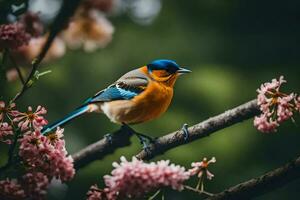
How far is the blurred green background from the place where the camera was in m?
3.65

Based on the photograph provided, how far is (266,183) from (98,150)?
72cm

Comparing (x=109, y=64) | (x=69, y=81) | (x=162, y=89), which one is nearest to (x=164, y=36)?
(x=109, y=64)

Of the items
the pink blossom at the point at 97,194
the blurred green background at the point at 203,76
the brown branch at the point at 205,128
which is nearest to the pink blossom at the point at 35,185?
the pink blossom at the point at 97,194

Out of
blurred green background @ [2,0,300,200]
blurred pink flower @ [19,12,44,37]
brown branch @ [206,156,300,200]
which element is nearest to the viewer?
brown branch @ [206,156,300,200]

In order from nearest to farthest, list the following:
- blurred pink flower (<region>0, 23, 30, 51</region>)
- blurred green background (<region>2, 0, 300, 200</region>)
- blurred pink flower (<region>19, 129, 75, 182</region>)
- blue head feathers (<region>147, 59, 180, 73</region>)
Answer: blurred pink flower (<region>19, 129, 75, 182</region>), blurred pink flower (<region>0, 23, 30, 51</region>), blue head feathers (<region>147, 59, 180, 73</region>), blurred green background (<region>2, 0, 300, 200</region>)

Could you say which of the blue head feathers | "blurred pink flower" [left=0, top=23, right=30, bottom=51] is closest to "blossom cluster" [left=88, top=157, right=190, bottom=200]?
"blurred pink flower" [left=0, top=23, right=30, bottom=51]

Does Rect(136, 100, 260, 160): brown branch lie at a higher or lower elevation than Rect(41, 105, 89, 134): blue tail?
lower

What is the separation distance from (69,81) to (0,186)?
110 inches

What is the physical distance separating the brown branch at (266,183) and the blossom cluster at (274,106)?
0.39ft

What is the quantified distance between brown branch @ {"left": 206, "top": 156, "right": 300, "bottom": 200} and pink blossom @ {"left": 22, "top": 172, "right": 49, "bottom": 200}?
1.56 feet

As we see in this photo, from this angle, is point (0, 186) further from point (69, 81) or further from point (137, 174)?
point (69, 81)

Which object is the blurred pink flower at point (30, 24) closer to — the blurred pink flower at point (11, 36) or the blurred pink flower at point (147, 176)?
the blurred pink flower at point (11, 36)

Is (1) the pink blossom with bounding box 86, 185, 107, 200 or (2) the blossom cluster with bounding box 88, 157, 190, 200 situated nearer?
(2) the blossom cluster with bounding box 88, 157, 190, 200

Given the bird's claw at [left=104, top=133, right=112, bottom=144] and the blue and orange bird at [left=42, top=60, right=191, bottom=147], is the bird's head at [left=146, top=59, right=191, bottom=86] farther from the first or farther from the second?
the bird's claw at [left=104, top=133, right=112, bottom=144]
